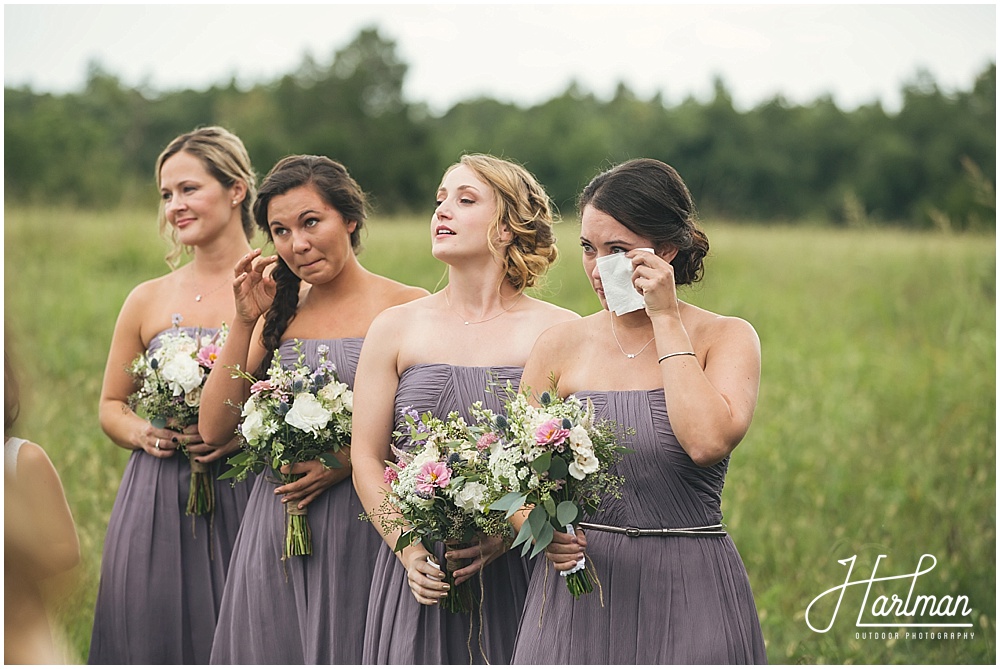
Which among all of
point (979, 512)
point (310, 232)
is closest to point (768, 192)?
point (979, 512)

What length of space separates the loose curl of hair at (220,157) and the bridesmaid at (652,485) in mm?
2399

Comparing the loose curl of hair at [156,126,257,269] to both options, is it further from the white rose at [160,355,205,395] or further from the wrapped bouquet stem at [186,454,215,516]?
the wrapped bouquet stem at [186,454,215,516]

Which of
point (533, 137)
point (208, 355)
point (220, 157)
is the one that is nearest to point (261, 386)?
point (208, 355)

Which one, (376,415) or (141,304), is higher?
(141,304)

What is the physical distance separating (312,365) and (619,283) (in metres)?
1.67

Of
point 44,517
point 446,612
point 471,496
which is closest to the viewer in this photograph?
point 44,517

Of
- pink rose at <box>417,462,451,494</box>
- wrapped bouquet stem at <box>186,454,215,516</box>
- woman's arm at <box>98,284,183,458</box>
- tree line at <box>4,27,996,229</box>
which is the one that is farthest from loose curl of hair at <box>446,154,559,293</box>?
tree line at <box>4,27,996,229</box>

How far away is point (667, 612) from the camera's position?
3742 millimetres

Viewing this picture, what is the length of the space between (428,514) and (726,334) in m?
1.25

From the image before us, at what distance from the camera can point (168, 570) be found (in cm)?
539

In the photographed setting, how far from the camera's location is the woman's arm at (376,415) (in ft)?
13.9

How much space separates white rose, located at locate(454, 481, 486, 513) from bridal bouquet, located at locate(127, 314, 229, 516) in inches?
73.9

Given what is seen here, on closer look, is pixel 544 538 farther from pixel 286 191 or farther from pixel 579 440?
pixel 286 191

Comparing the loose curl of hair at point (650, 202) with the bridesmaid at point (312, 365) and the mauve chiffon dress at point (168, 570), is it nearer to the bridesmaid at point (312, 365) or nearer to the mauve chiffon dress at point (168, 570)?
the bridesmaid at point (312, 365)
